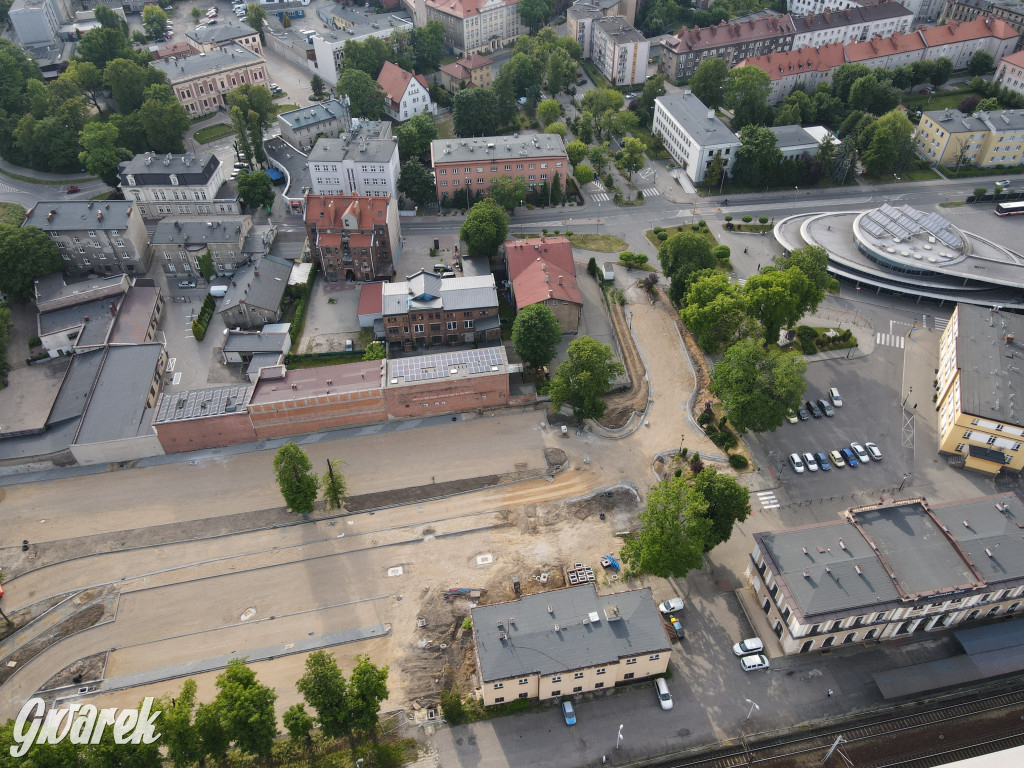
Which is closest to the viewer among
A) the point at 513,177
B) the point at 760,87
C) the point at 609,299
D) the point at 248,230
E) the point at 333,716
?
the point at 333,716

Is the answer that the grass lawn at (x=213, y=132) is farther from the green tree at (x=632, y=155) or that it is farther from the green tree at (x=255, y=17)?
the green tree at (x=632, y=155)

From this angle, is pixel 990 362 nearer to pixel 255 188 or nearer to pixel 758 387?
pixel 758 387

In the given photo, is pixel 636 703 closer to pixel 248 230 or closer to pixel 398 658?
pixel 398 658

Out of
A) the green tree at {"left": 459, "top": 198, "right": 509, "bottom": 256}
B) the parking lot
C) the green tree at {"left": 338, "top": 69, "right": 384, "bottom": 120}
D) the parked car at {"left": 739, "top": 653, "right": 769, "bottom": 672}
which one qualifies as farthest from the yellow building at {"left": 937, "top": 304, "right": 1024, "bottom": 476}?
the green tree at {"left": 338, "top": 69, "right": 384, "bottom": 120}

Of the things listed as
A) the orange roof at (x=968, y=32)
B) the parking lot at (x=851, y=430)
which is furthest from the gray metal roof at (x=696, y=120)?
the orange roof at (x=968, y=32)

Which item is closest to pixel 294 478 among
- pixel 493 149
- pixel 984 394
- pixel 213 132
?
pixel 493 149

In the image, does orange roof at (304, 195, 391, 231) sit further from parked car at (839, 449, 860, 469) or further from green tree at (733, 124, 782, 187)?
parked car at (839, 449, 860, 469)

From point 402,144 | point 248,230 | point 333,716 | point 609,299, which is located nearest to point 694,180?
point 609,299
